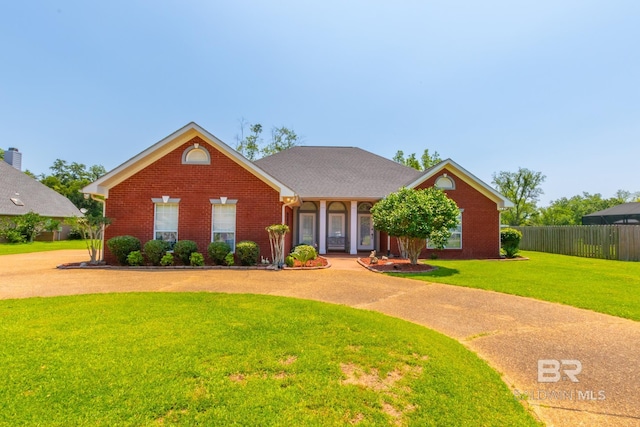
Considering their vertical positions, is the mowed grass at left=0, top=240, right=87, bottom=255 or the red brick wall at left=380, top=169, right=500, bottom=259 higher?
the red brick wall at left=380, top=169, right=500, bottom=259

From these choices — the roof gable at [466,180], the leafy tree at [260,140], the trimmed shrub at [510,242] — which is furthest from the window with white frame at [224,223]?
the leafy tree at [260,140]

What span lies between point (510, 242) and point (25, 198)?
1604 inches

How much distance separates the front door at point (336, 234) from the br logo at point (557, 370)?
1453cm

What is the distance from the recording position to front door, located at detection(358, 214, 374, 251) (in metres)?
18.3

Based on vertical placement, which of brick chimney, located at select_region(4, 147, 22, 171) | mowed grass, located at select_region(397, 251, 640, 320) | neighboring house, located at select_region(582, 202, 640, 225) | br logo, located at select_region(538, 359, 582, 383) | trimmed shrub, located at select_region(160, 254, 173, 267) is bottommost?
br logo, located at select_region(538, 359, 582, 383)

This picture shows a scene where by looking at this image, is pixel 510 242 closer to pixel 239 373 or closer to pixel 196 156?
pixel 196 156

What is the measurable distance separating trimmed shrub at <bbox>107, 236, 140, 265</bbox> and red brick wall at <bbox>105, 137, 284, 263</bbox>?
29.4 inches

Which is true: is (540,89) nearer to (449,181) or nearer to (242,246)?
(449,181)

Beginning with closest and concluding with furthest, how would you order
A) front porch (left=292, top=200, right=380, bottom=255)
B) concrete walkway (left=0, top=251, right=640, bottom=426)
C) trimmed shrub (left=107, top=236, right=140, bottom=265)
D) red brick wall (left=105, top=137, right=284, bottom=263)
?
concrete walkway (left=0, top=251, right=640, bottom=426), trimmed shrub (left=107, top=236, right=140, bottom=265), red brick wall (left=105, top=137, right=284, bottom=263), front porch (left=292, top=200, right=380, bottom=255)

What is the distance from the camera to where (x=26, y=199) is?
28.2 m

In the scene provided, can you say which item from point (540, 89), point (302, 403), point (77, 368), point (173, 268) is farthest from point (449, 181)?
point (77, 368)

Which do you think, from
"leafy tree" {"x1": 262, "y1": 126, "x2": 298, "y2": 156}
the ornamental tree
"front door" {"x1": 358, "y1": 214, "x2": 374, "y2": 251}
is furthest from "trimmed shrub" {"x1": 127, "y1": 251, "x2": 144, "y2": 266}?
"leafy tree" {"x1": 262, "y1": 126, "x2": 298, "y2": 156}

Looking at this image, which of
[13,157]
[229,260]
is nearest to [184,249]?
[229,260]

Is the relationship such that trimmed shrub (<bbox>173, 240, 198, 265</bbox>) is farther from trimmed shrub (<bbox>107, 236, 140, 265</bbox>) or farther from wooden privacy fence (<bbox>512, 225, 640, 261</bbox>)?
wooden privacy fence (<bbox>512, 225, 640, 261</bbox>)
